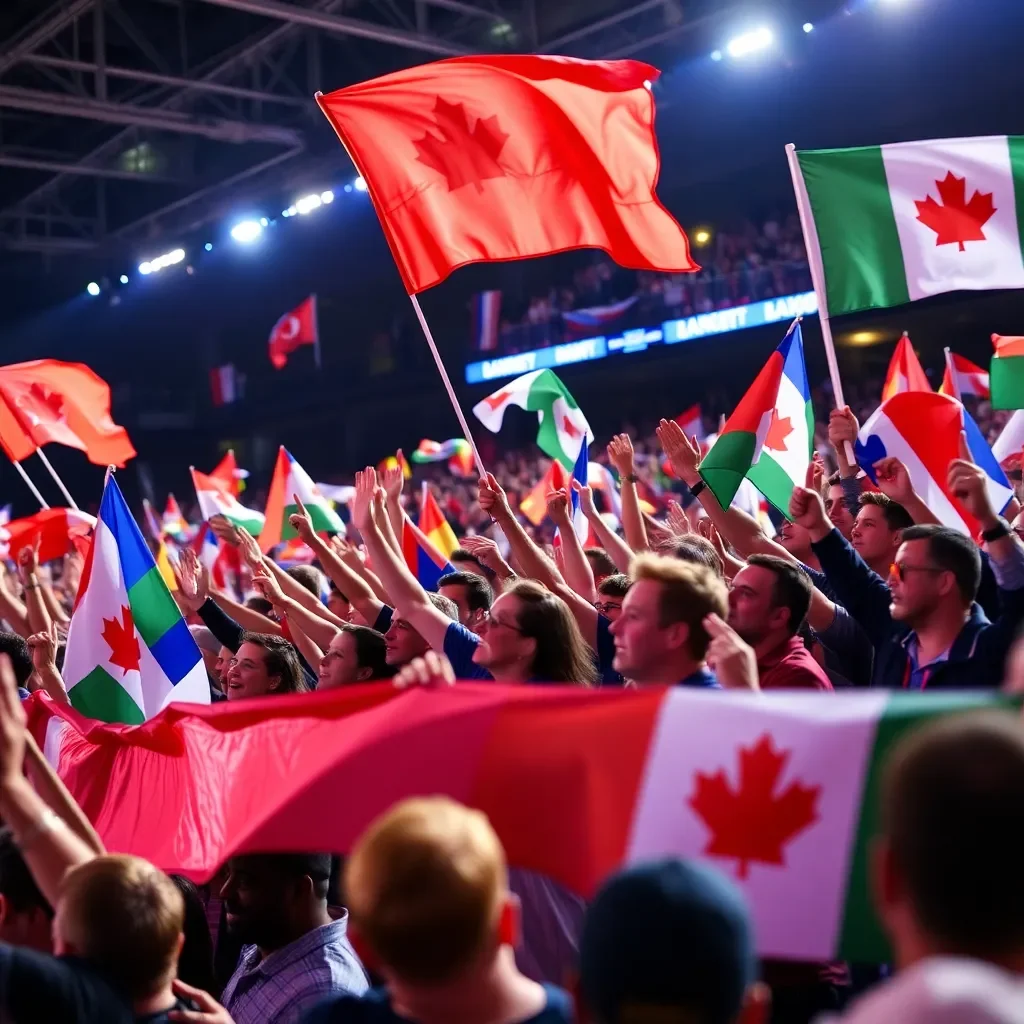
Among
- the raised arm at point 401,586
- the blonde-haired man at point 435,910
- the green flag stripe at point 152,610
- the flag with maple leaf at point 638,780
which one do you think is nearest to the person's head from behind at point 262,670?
the green flag stripe at point 152,610

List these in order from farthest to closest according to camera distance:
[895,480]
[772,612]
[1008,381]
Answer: [1008,381] → [895,480] → [772,612]

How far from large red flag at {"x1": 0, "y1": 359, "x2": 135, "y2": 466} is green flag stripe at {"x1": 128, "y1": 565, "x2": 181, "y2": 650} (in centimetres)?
358

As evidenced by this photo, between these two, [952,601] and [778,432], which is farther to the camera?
[778,432]

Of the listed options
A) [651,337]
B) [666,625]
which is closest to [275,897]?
[666,625]

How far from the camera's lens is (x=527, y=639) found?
13.2ft

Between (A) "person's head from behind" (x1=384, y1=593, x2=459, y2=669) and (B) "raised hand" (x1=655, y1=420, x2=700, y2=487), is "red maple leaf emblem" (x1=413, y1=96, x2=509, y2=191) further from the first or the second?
(A) "person's head from behind" (x1=384, y1=593, x2=459, y2=669)

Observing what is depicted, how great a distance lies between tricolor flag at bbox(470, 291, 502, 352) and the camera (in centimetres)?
2342

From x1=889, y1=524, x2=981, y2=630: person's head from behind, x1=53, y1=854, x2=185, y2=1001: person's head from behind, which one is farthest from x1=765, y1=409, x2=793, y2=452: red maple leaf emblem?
x1=53, y1=854, x2=185, y2=1001: person's head from behind

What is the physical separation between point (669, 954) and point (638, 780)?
0.92m

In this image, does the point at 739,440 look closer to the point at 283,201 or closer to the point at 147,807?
the point at 147,807

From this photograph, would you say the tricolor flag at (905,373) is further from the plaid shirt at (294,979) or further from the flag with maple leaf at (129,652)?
the plaid shirt at (294,979)

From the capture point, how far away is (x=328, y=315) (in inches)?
1147

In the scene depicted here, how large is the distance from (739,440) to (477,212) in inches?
60.5

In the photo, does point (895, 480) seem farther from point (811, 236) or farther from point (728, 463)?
point (811, 236)
